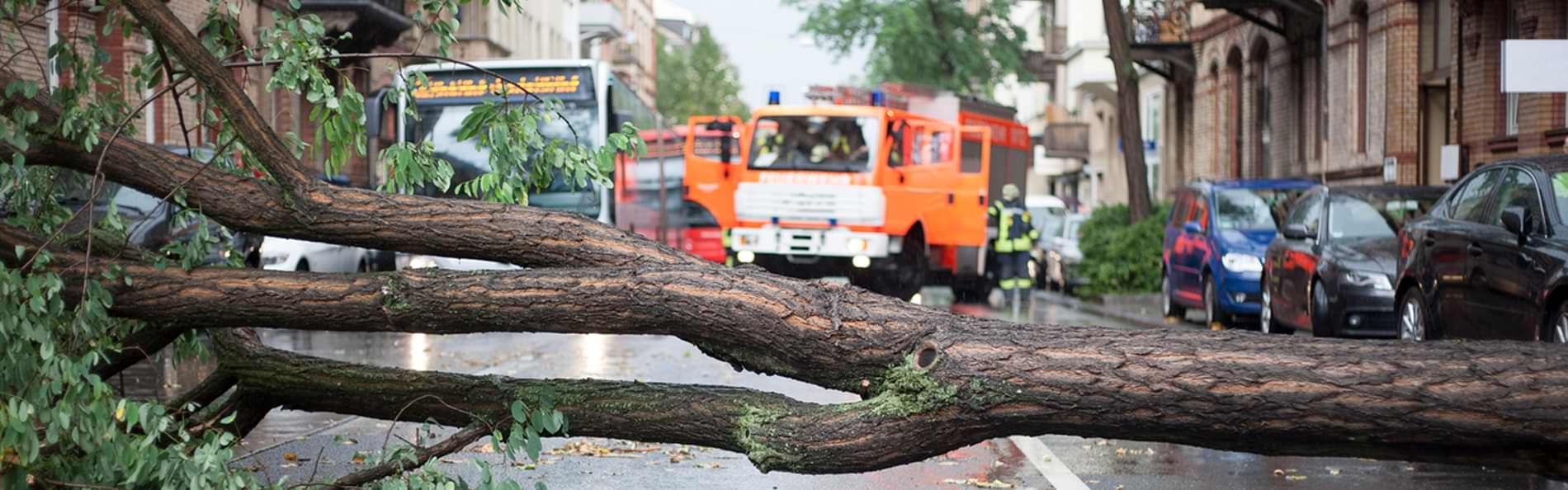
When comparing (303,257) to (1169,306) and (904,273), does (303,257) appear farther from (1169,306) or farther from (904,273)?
(1169,306)

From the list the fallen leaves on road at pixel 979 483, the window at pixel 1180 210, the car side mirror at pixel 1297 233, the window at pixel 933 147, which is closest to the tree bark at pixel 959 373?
the fallen leaves on road at pixel 979 483

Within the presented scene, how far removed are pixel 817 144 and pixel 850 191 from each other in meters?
0.80

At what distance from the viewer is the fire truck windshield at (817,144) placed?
23578 millimetres

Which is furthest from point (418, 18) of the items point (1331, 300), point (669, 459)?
point (1331, 300)

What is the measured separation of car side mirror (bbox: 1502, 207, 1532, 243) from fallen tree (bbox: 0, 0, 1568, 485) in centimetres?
463

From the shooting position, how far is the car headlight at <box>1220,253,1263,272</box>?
19625 millimetres

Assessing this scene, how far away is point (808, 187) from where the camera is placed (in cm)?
2333

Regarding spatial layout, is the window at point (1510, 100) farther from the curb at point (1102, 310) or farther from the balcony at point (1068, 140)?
the balcony at point (1068, 140)

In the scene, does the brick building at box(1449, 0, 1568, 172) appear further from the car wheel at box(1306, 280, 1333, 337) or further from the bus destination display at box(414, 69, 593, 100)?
the bus destination display at box(414, 69, 593, 100)

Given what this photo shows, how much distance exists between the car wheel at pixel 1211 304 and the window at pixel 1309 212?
2.32 meters

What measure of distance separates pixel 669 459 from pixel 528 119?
8.50ft

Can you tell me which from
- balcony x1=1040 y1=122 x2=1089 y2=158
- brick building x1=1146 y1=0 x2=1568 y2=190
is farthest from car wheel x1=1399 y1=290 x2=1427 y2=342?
balcony x1=1040 y1=122 x2=1089 y2=158

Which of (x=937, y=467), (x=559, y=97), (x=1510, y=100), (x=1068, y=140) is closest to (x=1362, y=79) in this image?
(x=1510, y=100)

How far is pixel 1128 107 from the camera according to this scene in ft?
96.0
